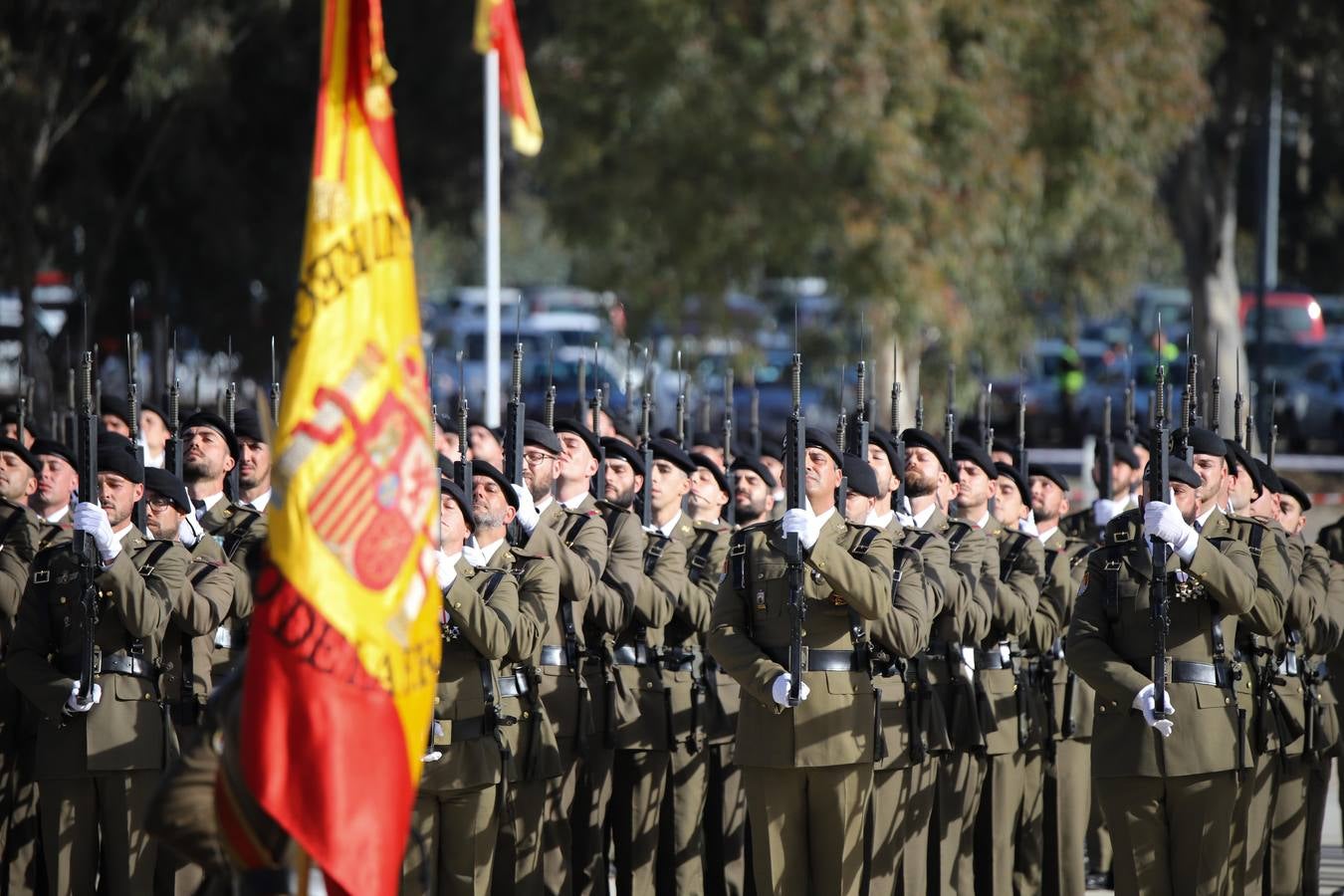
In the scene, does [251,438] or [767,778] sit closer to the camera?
[767,778]

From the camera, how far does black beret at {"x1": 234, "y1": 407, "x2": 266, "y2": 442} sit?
8.69 m

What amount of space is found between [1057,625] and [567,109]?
12.0 meters

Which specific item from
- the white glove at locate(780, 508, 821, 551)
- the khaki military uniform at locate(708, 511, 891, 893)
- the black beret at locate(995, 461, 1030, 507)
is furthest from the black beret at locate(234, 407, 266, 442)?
the black beret at locate(995, 461, 1030, 507)

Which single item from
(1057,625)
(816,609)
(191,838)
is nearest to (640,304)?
(1057,625)

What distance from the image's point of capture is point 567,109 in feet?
65.7

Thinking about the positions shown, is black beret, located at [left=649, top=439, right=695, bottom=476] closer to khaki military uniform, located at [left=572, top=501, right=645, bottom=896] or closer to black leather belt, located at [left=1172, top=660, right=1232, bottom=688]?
khaki military uniform, located at [left=572, top=501, right=645, bottom=896]

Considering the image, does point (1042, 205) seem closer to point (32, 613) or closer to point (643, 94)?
point (643, 94)

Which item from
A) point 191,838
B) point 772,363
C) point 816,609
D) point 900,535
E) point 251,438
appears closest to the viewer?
point 191,838

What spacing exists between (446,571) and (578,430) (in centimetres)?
202

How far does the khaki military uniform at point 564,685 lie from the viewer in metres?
8.20

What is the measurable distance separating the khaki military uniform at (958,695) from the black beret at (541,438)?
1547 mm

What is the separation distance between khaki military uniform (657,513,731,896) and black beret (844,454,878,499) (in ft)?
3.40

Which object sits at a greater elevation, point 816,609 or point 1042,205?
point 1042,205

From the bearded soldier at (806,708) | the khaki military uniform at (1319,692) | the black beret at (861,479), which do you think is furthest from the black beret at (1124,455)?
the bearded soldier at (806,708)
